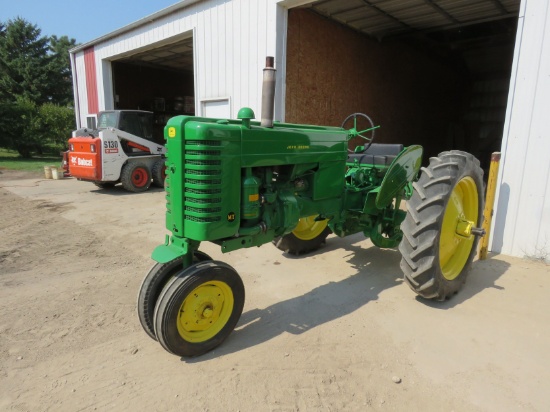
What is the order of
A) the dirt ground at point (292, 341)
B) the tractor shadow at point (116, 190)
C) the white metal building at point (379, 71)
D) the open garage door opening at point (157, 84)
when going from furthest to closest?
1. the open garage door opening at point (157, 84)
2. the tractor shadow at point (116, 190)
3. the white metal building at point (379, 71)
4. the dirt ground at point (292, 341)

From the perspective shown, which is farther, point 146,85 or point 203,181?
point 146,85

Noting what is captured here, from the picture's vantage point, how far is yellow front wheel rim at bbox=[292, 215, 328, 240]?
4.05m

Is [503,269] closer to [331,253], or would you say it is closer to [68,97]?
[331,253]

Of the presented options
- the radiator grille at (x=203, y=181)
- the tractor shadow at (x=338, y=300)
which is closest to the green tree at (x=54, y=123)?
the tractor shadow at (x=338, y=300)

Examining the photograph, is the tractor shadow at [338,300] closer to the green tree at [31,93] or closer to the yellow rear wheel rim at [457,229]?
the yellow rear wheel rim at [457,229]

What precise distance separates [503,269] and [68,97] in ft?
92.4

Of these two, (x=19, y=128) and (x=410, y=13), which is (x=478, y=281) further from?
A: (x=19, y=128)

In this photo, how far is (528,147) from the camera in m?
3.98

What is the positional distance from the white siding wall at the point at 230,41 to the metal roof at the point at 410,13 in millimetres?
1168

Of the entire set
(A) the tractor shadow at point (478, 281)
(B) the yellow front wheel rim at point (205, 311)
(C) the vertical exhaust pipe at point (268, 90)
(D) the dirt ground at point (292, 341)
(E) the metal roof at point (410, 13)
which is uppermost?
(E) the metal roof at point (410, 13)

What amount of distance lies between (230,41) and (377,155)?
4729 millimetres

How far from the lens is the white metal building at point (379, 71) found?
401 cm

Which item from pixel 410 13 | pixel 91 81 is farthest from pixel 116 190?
pixel 410 13

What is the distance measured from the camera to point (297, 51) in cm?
722
